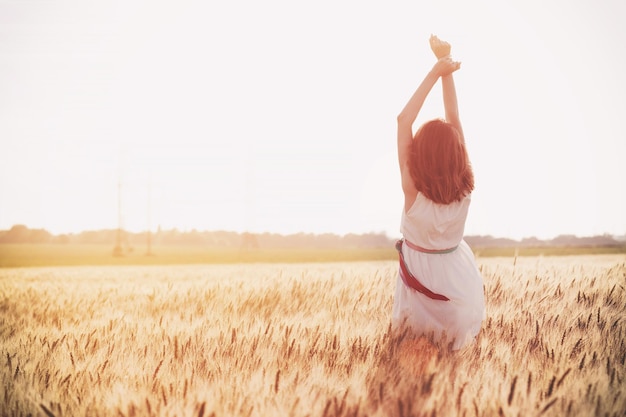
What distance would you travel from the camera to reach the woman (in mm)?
3402

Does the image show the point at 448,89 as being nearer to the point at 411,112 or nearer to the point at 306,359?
the point at 411,112

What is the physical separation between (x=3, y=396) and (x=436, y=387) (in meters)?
1.94

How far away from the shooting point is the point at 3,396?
250 centimetres

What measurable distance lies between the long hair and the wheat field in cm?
92

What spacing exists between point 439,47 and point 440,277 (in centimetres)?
150

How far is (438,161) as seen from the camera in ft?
11.1

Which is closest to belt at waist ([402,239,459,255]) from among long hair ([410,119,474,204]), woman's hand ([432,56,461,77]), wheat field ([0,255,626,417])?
long hair ([410,119,474,204])

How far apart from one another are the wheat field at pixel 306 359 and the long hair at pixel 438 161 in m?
0.92

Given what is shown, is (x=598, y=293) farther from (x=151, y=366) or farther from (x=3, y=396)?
(x=3, y=396)

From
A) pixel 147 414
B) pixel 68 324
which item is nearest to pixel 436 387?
pixel 147 414

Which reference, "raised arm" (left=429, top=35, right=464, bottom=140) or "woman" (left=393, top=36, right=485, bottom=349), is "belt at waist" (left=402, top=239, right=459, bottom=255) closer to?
"woman" (left=393, top=36, right=485, bottom=349)

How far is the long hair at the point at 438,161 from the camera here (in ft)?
11.1

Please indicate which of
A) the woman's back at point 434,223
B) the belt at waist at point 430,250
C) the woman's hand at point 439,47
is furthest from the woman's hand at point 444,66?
the belt at waist at point 430,250

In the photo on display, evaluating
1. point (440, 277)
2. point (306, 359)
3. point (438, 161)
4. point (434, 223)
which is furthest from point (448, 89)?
point (306, 359)
